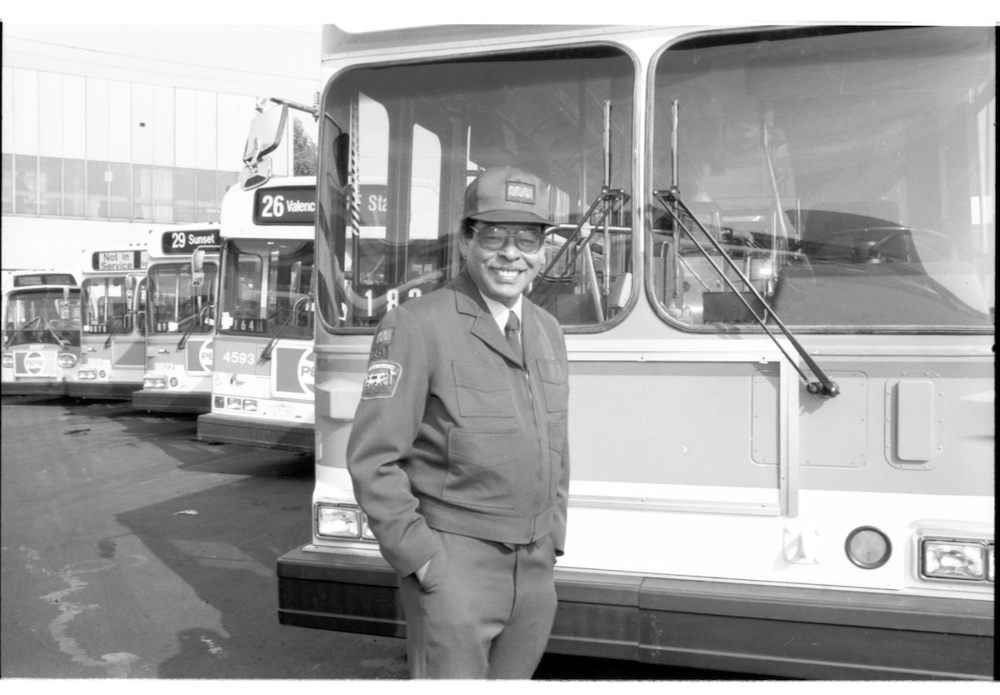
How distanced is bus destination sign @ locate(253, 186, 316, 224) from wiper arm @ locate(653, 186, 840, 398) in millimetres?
6012

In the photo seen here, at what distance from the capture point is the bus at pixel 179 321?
12695mm

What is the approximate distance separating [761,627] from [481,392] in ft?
4.05

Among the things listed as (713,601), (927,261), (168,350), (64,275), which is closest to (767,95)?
(927,261)

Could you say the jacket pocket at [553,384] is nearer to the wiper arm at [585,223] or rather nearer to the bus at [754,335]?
the bus at [754,335]

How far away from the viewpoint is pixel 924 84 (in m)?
2.79

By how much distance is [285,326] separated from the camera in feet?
30.3

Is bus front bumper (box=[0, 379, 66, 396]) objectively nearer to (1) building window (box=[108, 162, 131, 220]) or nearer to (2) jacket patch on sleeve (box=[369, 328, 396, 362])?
(1) building window (box=[108, 162, 131, 220])

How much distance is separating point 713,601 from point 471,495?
3.33ft

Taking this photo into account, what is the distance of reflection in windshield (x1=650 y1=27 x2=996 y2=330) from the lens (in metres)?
2.75

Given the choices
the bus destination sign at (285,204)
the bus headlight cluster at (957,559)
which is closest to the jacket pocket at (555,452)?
the bus headlight cluster at (957,559)

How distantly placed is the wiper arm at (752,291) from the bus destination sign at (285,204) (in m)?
6.01

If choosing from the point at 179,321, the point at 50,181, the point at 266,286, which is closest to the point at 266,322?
the point at 266,286

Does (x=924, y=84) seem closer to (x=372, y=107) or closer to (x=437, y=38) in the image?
(x=437, y=38)

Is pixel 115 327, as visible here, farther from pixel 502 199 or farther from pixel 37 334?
pixel 502 199
